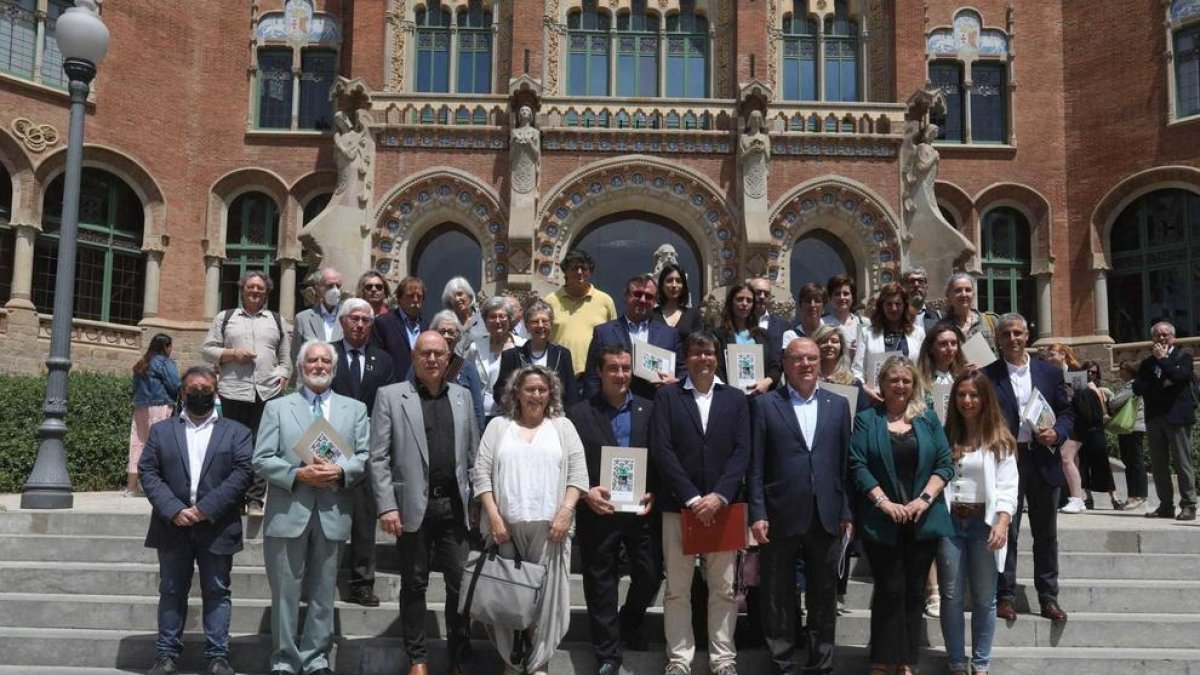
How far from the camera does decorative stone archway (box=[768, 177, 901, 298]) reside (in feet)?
62.1

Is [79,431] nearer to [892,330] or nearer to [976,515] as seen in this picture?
[892,330]

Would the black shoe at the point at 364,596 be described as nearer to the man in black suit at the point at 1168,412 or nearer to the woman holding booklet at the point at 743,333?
the woman holding booklet at the point at 743,333

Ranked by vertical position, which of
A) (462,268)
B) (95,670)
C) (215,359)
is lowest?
(95,670)

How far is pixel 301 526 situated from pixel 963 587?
4159 mm

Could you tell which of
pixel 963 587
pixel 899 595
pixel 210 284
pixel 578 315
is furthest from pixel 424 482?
pixel 210 284

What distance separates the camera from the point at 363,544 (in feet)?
22.8

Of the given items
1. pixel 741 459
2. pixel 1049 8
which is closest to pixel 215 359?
pixel 741 459

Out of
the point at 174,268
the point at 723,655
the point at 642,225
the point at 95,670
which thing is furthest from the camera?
the point at 174,268

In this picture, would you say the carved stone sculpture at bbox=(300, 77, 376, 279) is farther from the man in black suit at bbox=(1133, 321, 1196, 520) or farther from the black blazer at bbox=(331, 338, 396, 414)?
the man in black suit at bbox=(1133, 321, 1196, 520)

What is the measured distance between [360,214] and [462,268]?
2523 millimetres

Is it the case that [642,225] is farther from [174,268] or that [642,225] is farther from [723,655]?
[723,655]

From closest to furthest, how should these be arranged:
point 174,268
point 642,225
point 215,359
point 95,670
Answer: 1. point 95,670
2. point 215,359
3. point 642,225
4. point 174,268

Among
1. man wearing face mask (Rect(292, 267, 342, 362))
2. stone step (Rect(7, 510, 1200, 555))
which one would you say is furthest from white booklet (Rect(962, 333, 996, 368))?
man wearing face mask (Rect(292, 267, 342, 362))

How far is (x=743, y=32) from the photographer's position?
2073 centimetres
